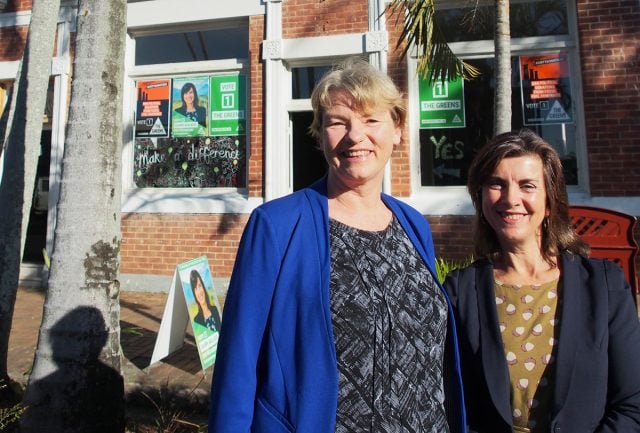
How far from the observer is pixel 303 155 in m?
7.70

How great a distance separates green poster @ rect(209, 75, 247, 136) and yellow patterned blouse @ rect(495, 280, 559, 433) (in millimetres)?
6252

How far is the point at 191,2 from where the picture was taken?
7.47 metres

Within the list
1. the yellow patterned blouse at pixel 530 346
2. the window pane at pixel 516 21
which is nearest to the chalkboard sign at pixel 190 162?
the window pane at pixel 516 21

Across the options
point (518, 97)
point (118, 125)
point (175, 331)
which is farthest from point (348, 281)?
point (518, 97)

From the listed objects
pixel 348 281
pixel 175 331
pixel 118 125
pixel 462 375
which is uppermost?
pixel 118 125

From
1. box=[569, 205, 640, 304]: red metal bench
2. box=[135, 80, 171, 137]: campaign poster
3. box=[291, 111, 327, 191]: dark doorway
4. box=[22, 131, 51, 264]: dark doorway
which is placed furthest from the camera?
box=[22, 131, 51, 264]: dark doorway

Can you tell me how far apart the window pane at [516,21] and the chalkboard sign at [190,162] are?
3.50 metres

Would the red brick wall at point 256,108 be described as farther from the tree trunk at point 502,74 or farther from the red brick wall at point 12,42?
the red brick wall at point 12,42

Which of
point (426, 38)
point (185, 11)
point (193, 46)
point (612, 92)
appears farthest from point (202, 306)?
point (612, 92)

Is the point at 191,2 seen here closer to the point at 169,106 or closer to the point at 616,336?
the point at 169,106

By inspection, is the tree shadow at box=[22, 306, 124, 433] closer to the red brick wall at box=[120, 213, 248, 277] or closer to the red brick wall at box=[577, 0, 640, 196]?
the red brick wall at box=[120, 213, 248, 277]

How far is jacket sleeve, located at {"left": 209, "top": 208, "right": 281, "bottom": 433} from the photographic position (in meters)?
1.28

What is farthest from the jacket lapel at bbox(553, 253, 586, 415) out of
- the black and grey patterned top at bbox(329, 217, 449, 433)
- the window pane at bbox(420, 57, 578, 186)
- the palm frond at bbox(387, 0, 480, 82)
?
the window pane at bbox(420, 57, 578, 186)

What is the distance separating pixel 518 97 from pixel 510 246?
5.56 meters
